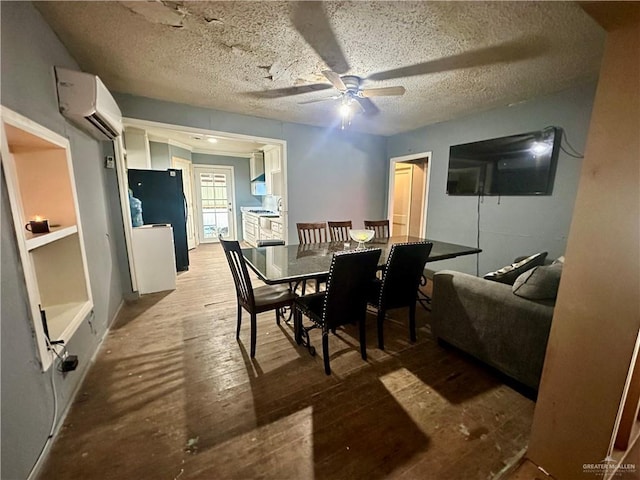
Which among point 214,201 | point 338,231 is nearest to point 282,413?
point 338,231

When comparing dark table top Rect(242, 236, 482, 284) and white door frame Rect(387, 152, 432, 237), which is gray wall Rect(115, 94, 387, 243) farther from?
dark table top Rect(242, 236, 482, 284)

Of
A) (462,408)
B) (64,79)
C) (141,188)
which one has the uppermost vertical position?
(64,79)

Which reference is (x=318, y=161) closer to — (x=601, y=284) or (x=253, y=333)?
(x=253, y=333)

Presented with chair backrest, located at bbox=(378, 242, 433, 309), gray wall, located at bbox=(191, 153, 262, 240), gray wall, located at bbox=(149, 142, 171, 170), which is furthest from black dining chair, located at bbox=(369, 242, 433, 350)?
gray wall, located at bbox=(191, 153, 262, 240)

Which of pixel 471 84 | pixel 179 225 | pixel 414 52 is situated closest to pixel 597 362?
pixel 414 52

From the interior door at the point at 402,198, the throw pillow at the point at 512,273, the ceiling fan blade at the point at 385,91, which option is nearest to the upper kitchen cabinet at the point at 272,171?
the interior door at the point at 402,198

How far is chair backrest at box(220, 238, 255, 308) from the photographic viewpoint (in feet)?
5.92

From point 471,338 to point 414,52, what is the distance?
216 centimetres

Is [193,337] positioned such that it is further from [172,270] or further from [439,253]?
[439,253]

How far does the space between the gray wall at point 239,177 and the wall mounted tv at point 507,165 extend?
4.88 m

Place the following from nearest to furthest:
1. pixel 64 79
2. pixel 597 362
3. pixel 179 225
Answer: pixel 597 362, pixel 64 79, pixel 179 225

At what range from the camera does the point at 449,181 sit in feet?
12.1

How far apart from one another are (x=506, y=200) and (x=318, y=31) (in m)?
2.82

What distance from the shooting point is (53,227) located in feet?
5.48
